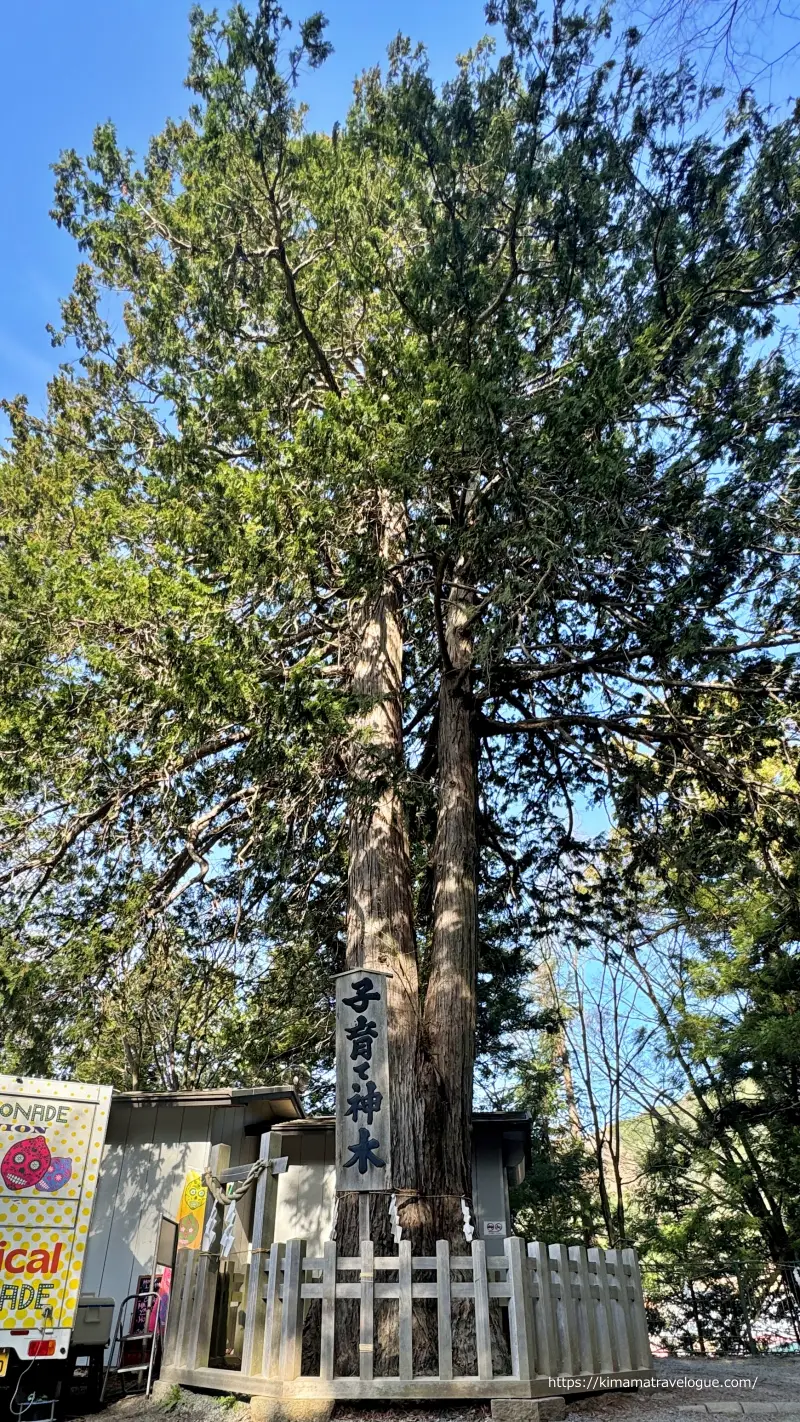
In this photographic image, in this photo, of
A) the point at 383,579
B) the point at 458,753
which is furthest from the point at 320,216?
the point at 458,753

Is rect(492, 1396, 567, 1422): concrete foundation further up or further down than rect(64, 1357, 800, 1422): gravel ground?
further up

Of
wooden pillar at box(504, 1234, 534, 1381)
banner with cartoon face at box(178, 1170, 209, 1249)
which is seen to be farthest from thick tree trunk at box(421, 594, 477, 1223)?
banner with cartoon face at box(178, 1170, 209, 1249)

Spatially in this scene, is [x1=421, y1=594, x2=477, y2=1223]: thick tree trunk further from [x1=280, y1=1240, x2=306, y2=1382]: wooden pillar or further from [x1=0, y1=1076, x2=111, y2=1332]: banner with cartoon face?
[x1=0, y1=1076, x2=111, y2=1332]: banner with cartoon face

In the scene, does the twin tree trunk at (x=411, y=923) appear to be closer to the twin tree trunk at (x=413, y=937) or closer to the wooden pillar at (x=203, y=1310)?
the twin tree trunk at (x=413, y=937)

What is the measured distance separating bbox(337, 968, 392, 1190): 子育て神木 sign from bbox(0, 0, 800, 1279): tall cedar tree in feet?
1.17

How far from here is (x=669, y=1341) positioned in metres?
13.7

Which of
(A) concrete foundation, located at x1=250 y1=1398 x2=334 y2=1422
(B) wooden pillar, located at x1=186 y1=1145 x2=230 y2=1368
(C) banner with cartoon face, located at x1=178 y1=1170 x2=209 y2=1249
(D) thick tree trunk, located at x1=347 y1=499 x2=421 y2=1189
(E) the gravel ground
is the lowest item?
(E) the gravel ground

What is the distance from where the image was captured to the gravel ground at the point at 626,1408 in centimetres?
461

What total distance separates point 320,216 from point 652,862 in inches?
294

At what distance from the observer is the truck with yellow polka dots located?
5.57 meters

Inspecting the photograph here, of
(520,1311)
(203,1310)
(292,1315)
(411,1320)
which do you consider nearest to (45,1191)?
(203,1310)

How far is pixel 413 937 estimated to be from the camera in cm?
722

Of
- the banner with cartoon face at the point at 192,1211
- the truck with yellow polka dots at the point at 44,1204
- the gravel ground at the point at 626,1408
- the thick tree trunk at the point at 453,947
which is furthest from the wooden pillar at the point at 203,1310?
the banner with cartoon face at the point at 192,1211

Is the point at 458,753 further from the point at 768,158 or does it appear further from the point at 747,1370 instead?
the point at 747,1370
